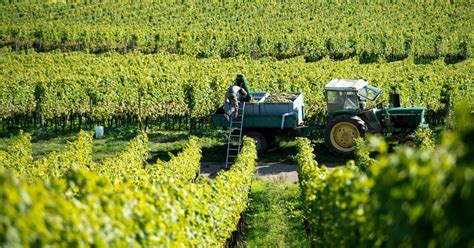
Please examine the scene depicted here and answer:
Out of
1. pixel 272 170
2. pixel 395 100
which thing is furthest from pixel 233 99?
pixel 395 100

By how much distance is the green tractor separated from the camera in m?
18.3

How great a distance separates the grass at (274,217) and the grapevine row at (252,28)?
25.0 metres

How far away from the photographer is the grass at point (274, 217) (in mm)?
12602

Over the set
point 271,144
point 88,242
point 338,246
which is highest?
point 88,242

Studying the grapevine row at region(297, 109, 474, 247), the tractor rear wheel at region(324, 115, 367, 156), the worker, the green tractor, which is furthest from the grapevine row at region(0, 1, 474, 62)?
the grapevine row at region(297, 109, 474, 247)

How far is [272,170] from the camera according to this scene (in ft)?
61.0

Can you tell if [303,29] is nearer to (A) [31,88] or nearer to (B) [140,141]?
Answer: (A) [31,88]

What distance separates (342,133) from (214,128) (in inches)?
224

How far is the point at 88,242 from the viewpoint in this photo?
5.64 m

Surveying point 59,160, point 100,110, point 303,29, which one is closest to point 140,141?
point 59,160

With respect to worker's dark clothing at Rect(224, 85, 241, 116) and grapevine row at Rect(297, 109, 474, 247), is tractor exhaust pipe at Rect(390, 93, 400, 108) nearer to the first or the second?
worker's dark clothing at Rect(224, 85, 241, 116)

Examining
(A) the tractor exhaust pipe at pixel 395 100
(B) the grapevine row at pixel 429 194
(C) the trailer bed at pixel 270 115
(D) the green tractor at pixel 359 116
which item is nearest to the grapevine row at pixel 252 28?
(A) the tractor exhaust pipe at pixel 395 100

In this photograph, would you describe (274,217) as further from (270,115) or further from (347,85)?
(347,85)

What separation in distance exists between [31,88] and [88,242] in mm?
22364
